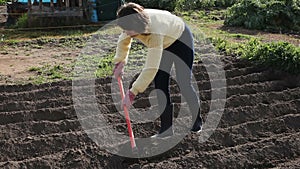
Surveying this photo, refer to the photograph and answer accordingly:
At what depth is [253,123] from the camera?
16.5 ft

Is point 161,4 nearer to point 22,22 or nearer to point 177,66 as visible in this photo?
point 22,22

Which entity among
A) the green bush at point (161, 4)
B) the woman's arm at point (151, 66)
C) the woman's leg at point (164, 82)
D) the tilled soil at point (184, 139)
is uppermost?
the woman's arm at point (151, 66)

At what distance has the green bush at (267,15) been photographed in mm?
10727

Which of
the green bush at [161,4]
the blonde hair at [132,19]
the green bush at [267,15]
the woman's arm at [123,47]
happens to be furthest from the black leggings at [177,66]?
the green bush at [161,4]

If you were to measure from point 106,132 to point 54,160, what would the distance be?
824mm

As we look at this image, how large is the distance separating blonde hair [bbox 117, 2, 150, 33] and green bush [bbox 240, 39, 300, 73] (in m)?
3.63

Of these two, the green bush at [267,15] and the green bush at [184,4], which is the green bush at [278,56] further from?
the green bush at [184,4]

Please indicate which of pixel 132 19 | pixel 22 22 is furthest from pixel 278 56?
pixel 22 22

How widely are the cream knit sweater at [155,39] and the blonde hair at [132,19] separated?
5.9 inches

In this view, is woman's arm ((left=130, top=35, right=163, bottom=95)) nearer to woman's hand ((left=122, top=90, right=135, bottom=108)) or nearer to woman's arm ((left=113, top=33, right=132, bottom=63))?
woman's hand ((left=122, top=90, right=135, bottom=108))

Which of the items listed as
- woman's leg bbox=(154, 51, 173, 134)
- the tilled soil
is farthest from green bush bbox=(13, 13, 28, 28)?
woman's leg bbox=(154, 51, 173, 134)

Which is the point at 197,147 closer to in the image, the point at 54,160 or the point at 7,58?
the point at 54,160

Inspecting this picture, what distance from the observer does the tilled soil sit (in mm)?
4266

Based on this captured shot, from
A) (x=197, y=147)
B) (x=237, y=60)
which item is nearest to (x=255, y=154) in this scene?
(x=197, y=147)
